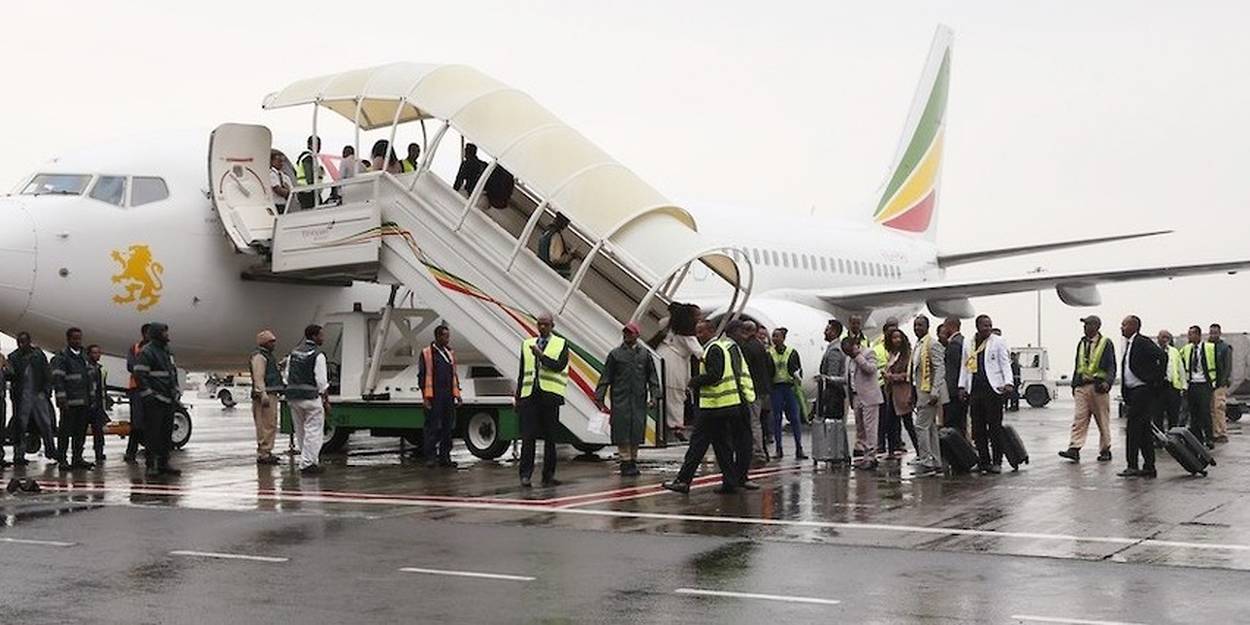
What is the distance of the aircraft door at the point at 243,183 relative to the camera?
16.6m

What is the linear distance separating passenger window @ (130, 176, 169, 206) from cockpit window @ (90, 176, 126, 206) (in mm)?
105

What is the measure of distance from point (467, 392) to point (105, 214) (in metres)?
4.38

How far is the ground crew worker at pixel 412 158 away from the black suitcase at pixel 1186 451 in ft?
28.4

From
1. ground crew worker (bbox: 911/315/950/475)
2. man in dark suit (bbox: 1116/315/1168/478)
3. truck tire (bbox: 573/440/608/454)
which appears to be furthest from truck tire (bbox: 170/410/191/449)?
man in dark suit (bbox: 1116/315/1168/478)

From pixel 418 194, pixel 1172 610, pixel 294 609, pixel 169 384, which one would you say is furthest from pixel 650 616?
pixel 418 194

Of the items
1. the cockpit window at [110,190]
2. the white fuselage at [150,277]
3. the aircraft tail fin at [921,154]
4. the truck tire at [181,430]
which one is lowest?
the truck tire at [181,430]

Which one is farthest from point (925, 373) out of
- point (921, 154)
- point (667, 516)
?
point (921, 154)

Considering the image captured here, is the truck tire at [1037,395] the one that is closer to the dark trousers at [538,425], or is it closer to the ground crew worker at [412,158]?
the ground crew worker at [412,158]

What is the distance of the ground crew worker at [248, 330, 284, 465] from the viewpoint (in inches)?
624

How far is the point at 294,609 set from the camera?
690 cm

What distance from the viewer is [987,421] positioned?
48.9ft

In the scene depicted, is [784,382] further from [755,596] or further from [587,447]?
[755,596]

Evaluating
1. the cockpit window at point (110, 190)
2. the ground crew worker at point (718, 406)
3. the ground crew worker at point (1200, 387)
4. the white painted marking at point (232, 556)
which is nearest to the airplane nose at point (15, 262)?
the cockpit window at point (110, 190)

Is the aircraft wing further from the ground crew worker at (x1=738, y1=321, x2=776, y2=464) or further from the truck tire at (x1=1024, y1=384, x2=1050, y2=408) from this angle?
the truck tire at (x1=1024, y1=384, x2=1050, y2=408)
